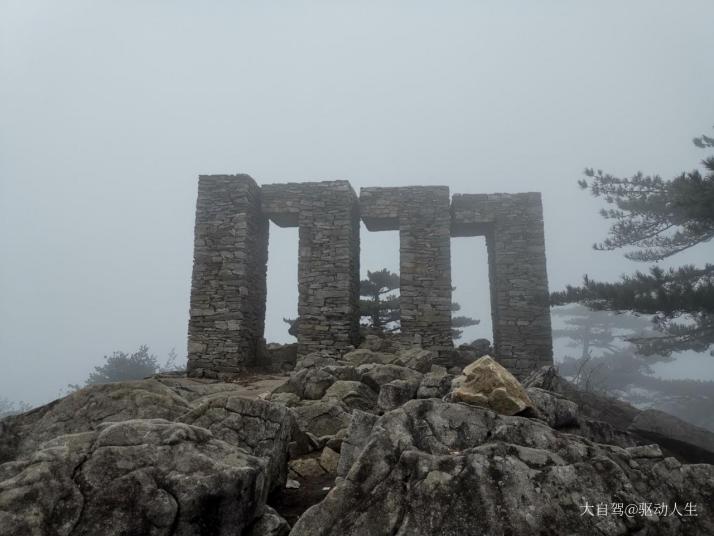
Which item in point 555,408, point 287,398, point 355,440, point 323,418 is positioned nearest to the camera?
point 355,440

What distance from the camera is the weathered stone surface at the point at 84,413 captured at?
4.32 m

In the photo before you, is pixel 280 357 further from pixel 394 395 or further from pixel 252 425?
pixel 252 425

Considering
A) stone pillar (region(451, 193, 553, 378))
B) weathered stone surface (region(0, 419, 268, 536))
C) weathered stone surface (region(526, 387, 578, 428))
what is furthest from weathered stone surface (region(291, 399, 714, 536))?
stone pillar (region(451, 193, 553, 378))

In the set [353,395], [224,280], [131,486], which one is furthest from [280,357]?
[131,486]

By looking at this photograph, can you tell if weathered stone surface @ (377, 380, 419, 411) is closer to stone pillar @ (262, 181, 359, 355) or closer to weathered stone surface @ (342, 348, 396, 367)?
weathered stone surface @ (342, 348, 396, 367)

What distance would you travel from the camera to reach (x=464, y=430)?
3.26 meters

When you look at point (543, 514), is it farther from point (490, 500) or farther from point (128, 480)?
point (128, 480)

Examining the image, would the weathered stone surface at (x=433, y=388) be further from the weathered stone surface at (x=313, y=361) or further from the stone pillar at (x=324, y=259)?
the stone pillar at (x=324, y=259)

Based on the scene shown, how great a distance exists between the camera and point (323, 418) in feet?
19.2

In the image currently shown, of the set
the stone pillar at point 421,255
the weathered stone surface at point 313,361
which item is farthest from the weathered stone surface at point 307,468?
the stone pillar at point 421,255

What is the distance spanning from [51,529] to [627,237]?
18.1m

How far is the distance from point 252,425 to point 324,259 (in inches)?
384

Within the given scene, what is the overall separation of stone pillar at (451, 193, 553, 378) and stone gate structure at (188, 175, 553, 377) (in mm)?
29

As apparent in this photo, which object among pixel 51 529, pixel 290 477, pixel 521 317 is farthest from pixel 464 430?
pixel 521 317
